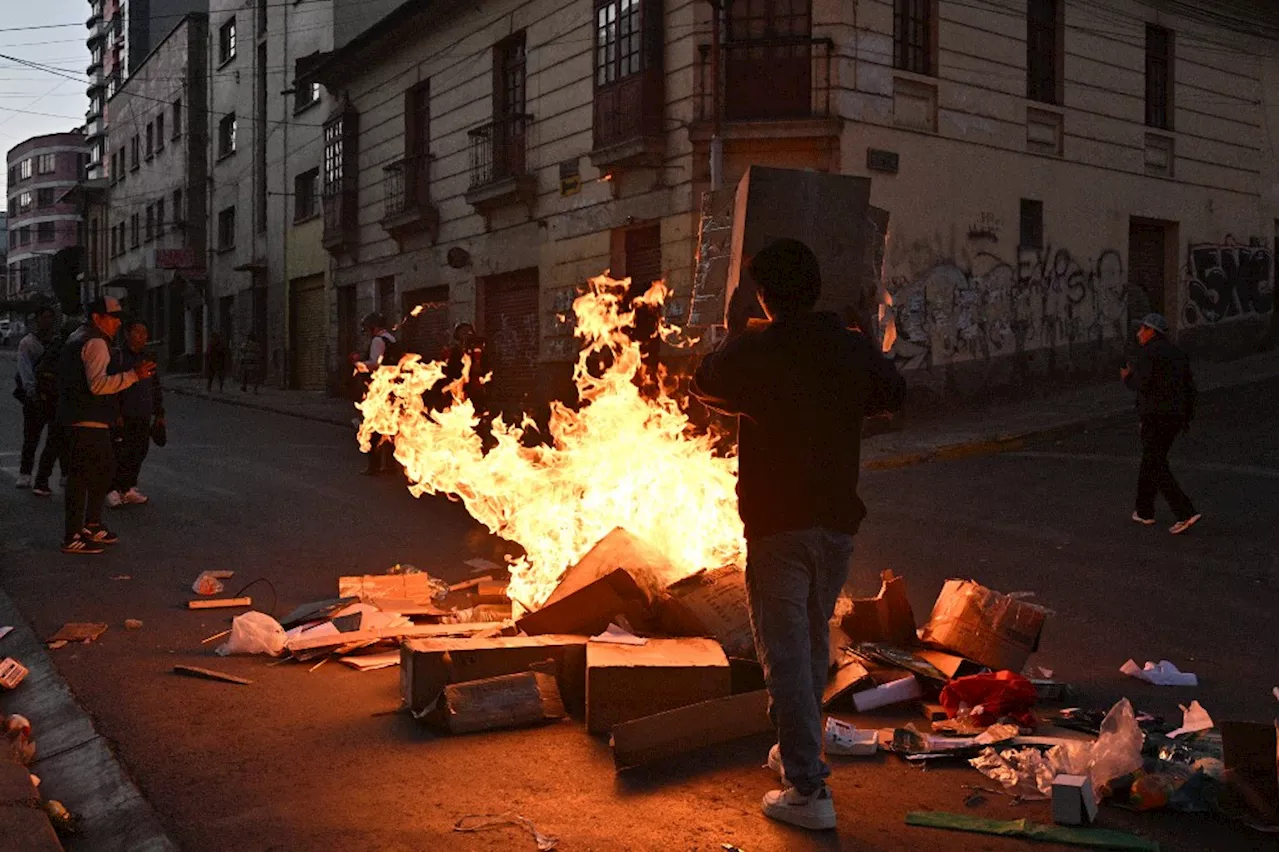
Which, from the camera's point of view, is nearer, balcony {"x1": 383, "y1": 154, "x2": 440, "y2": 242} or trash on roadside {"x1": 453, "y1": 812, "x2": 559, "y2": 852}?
trash on roadside {"x1": 453, "y1": 812, "x2": 559, "y2": 852}

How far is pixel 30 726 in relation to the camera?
16.7ft

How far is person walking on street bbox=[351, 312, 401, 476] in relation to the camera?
1295 cm

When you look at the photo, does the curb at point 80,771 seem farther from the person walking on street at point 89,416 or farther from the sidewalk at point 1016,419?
the sidewalk at point 1016,419

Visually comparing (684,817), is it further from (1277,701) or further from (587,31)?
(587,31)

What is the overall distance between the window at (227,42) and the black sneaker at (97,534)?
105 feet

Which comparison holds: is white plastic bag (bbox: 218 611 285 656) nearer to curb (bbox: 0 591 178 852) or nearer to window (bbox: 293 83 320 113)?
curb (bbox: 0 591 178 852)

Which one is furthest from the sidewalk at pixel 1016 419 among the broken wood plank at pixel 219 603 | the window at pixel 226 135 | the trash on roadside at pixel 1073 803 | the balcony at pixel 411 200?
the window at pixel 226 135

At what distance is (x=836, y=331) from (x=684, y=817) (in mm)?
1774

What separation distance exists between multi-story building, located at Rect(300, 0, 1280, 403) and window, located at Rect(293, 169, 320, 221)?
21.7ft

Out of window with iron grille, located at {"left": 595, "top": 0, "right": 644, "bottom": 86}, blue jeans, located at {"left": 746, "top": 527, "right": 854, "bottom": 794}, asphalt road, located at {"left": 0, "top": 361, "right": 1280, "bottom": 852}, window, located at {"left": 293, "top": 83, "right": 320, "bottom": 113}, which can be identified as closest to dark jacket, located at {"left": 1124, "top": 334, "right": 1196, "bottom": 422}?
asphalt road, located at {"left": 0, "top": 361, "right": 1280, "bottom": 852}

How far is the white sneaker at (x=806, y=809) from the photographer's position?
3.90 metres

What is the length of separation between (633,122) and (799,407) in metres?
15.0

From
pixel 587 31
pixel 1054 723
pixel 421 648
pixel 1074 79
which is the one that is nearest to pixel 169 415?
pixel 587 31

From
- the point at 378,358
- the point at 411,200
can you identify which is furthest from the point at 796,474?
the point at 411,200
